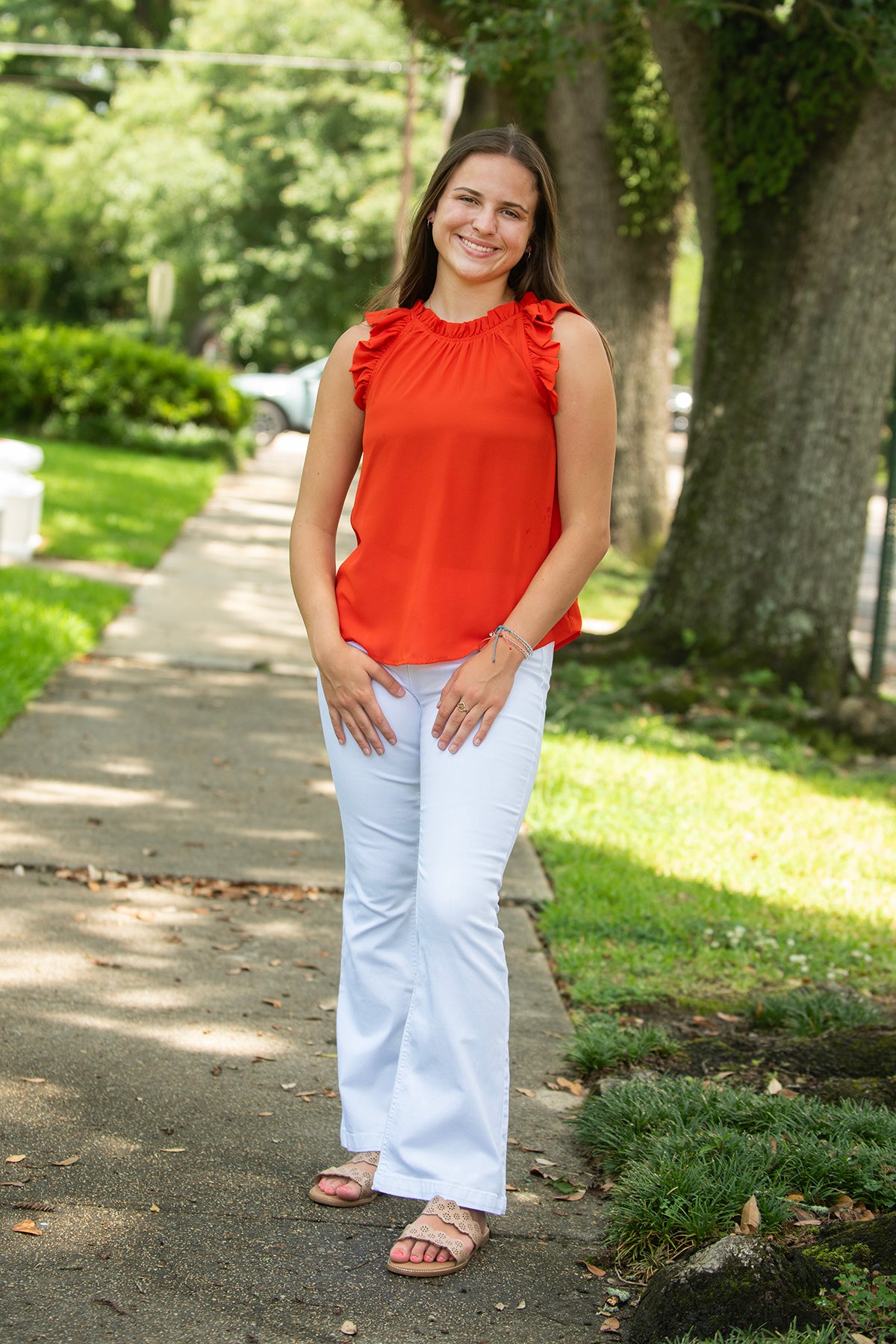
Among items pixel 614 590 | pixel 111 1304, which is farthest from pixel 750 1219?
pixel 614 590

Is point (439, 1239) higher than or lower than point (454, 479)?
lower

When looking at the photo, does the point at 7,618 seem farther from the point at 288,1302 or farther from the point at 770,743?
the point at 288,1302

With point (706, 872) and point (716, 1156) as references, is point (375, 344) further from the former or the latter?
point (706, 872)

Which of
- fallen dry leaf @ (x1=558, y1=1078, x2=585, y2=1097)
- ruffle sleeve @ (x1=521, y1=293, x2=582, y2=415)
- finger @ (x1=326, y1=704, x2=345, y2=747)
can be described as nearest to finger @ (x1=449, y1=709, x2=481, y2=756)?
finger @ (x1=326, y1=704, x2=345, y2=747)

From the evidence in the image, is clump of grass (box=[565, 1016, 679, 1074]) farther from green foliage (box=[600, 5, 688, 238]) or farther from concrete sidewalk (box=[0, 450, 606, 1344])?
green foliage (box=[600, 5, 688, 238])

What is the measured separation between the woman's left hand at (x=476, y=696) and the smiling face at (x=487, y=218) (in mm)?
733

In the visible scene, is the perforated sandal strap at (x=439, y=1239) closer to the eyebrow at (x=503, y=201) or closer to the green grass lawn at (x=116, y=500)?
the eyebrow at (x=503, y=201)

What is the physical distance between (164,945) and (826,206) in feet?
17.7

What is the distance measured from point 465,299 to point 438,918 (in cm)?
117

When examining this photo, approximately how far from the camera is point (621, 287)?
13516 millimetres

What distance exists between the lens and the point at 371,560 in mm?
2693

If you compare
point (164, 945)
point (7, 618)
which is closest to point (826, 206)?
point (7, 618)

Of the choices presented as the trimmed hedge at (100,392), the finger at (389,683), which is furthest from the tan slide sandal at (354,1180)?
the trimmed hedge at (100,392)

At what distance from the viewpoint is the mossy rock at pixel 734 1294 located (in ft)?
7.68
